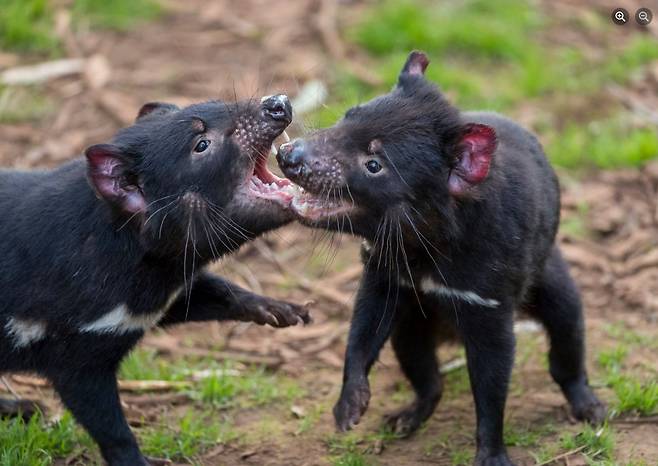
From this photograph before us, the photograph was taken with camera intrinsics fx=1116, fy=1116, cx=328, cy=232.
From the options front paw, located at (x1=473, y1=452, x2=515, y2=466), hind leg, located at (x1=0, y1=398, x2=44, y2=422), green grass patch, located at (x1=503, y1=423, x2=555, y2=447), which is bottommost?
green grass patch, located at (x1=503, y1=423, x2=555, y2=447)

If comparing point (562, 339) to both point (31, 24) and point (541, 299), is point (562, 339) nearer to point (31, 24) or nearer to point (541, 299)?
point (541, 299)

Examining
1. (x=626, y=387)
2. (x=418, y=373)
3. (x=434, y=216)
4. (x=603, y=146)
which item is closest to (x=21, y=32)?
(x=603, y=146)

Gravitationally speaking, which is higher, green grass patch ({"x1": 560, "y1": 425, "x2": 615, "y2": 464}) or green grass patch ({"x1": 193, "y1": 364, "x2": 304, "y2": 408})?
green grass patch ({"x1": 560, "y1": 425, "x2": 615, "y2": 464})

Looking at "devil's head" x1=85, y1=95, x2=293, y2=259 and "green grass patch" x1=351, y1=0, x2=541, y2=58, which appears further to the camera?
"green grass patch" x1=351, y1=0, x2=541, y2=58

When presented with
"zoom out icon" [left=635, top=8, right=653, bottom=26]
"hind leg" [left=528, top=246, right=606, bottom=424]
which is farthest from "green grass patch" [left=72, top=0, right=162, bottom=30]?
"hind leg" [left=528, top=246, right=606, bottom=424]

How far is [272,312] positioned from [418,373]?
2.67 feet

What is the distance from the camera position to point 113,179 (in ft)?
14.7

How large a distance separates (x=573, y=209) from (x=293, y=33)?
3.03 meters

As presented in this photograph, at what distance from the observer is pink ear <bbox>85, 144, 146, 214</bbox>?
4.41 metres

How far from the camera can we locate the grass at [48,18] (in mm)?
8617

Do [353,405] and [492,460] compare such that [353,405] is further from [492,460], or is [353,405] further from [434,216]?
[434,216]

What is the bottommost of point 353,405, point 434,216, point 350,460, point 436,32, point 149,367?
point 149,367

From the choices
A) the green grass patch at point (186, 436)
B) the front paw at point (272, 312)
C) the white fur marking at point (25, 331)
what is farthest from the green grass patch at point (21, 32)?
the white fur marking at point (25, 331)

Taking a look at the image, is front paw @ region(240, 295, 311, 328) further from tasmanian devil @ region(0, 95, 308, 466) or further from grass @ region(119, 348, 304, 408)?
grass @ region(119, 348, 304, 408)
